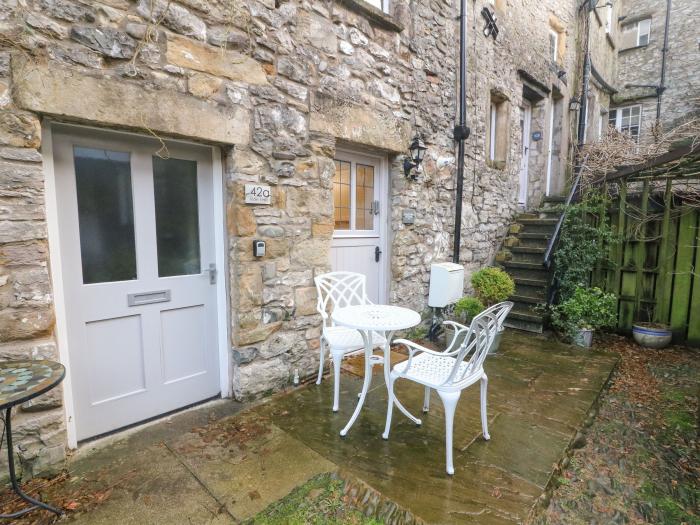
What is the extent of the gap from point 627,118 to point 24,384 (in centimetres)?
1352

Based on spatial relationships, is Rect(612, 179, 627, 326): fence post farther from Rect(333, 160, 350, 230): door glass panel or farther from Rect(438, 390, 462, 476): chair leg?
Rect(438, 390, 462, 476): chair leg

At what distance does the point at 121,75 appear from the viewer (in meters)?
2.04

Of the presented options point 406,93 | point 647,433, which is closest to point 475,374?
point 647,433

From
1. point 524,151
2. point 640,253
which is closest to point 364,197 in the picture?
point 640,253

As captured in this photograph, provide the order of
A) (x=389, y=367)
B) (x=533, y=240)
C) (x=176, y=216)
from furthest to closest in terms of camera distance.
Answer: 1. (x=533, y=240)
2. (x=176, y=216)
3. (x=389, y=367)

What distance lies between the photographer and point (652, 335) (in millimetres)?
4145

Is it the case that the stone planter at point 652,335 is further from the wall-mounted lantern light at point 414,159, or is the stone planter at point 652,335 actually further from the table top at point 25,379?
the table top at point 25,379

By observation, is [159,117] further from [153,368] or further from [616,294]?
[616,294]

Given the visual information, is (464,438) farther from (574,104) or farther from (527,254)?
(574,104)

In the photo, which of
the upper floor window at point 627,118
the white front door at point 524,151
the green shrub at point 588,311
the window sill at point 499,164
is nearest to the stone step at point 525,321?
the green shrub at point 588,311

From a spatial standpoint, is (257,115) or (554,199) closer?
(257,115)

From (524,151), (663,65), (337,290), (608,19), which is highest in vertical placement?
(608,19)

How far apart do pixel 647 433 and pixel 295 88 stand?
3619 mm

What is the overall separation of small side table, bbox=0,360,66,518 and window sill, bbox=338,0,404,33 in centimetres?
340
